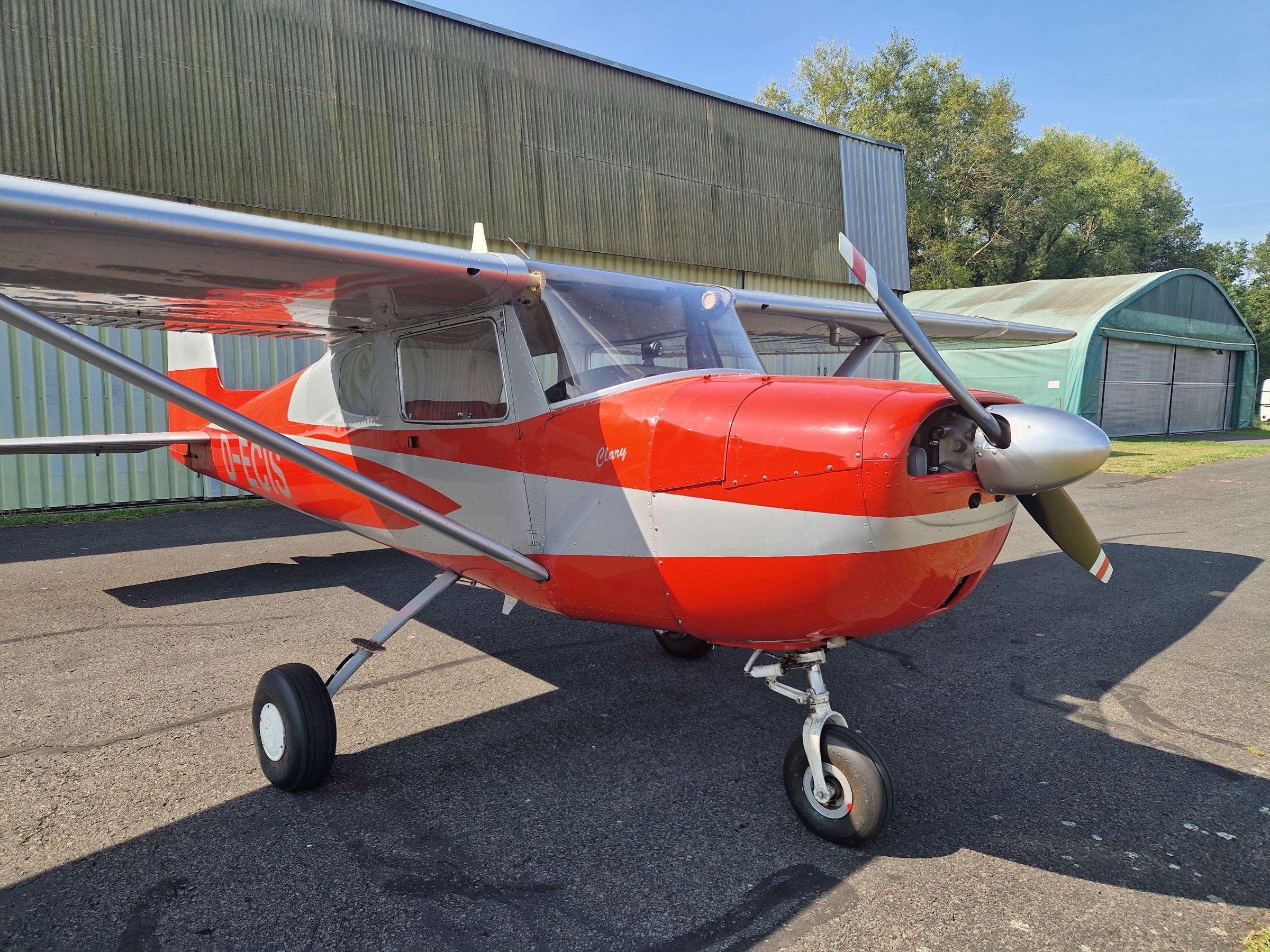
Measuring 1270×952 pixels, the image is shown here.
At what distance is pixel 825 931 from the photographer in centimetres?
227

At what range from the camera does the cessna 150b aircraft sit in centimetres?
236

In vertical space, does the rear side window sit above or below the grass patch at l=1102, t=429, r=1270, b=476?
above

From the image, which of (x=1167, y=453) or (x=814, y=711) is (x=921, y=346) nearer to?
(x=814, y=711)

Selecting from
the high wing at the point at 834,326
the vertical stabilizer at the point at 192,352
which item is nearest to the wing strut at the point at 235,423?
the high wing at the point at 834,326

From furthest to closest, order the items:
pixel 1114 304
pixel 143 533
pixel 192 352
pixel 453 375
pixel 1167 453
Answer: pixel 1114 304 < pixel 1167 453 < pixel 143 533 < pixel 192 352 < pixel 453 375

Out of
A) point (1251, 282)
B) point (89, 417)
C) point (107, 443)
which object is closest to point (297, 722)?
point (107, 443)

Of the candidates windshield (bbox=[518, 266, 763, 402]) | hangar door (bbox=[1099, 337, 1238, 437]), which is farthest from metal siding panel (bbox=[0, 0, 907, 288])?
hangar door (bbox=[1099, 337, 1238, 437])

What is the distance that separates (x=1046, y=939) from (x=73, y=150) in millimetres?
11514

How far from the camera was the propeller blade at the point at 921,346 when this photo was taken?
2.22m

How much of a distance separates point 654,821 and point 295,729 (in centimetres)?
150

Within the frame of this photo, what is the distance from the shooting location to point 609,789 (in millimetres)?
3148

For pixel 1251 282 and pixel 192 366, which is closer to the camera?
pixel 192 366

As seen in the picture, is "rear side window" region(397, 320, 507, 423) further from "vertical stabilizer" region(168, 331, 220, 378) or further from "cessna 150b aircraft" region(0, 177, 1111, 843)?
"vertical stabilizer" region(168, 331, 220, 378)

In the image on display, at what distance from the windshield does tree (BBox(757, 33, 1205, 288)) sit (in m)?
37.4
